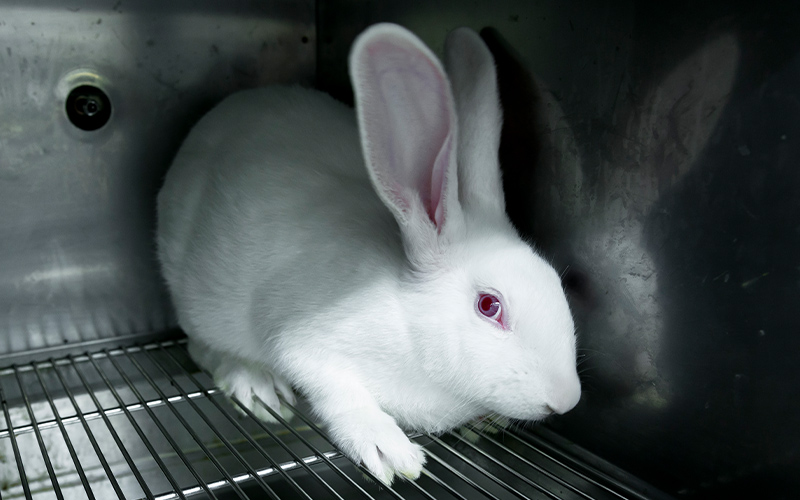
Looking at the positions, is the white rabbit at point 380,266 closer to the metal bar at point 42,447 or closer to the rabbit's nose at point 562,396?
the rabbit's nose at point 562,396

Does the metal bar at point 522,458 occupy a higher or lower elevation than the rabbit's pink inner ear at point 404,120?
lower

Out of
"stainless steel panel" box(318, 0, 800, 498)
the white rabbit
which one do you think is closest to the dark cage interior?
"stainless steel panel" box(318, 0, 800, 498)

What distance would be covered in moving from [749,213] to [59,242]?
1.47 m

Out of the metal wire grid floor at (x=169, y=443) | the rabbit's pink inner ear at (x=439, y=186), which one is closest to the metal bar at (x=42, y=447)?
the metal wire grid floor at (x=169, y=443)

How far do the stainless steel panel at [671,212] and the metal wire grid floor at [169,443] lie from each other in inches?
6.7

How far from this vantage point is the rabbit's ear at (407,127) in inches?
36.7

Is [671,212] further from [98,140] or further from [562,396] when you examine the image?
[98,140]

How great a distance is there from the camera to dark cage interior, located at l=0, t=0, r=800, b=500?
988 millimetres

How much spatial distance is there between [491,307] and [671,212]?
0.33 m

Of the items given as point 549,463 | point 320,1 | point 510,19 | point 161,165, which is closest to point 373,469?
point 549,463

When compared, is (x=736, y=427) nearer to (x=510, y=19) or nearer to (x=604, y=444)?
(x=604, y=444)

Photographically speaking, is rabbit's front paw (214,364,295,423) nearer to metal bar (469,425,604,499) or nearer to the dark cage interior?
the dark cage interior

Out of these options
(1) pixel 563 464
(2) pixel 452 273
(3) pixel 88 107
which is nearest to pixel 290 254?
(2) pixel 452 273

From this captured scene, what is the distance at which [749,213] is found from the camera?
0.98 meters
